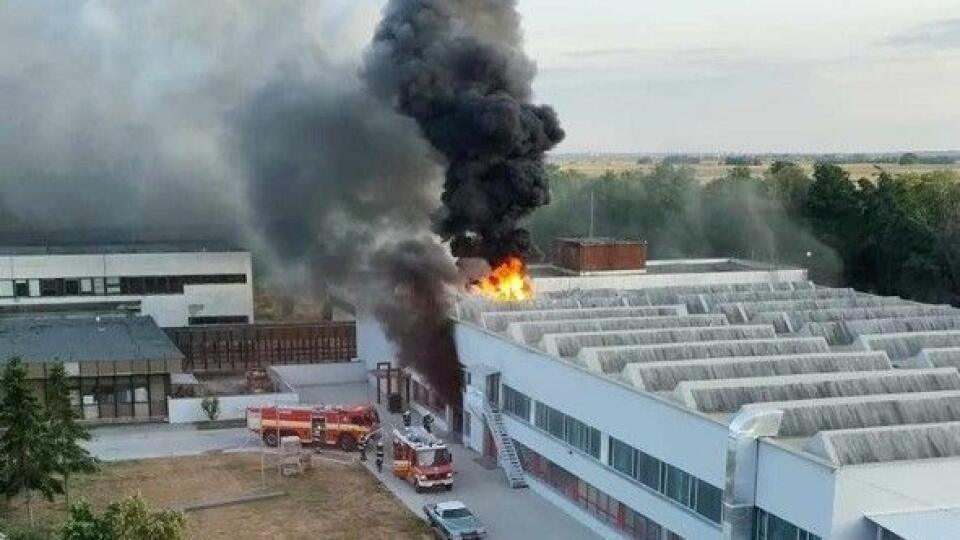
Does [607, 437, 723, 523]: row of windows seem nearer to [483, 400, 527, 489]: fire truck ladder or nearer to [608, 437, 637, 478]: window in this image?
[608, 437, 637, 478]: window

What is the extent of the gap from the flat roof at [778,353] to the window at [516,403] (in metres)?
1.60

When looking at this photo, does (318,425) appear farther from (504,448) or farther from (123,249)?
(123,249)

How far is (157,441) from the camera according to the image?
31297mm

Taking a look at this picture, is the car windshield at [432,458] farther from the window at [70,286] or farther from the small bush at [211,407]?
the window at [70,286]

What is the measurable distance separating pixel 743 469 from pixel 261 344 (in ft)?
93.2

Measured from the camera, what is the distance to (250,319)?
142ft

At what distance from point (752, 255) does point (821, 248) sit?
674cm

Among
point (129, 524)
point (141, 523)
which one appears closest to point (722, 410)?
point (141, 523)

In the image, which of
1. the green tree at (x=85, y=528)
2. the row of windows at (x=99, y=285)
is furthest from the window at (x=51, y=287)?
the green tree at (x=85, y=528)

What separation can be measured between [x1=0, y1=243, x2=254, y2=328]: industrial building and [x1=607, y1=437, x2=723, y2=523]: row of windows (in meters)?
25.1

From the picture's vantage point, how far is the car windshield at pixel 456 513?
2341cm

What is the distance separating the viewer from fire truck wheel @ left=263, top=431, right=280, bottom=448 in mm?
30453

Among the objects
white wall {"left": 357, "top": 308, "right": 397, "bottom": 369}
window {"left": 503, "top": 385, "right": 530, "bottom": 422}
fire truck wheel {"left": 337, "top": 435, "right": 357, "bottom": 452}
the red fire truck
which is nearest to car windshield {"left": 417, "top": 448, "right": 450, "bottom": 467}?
window {"left": 503, "top": 385, "right": 530, "bottom": 422}

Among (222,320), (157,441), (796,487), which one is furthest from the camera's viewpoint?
(222,320)
